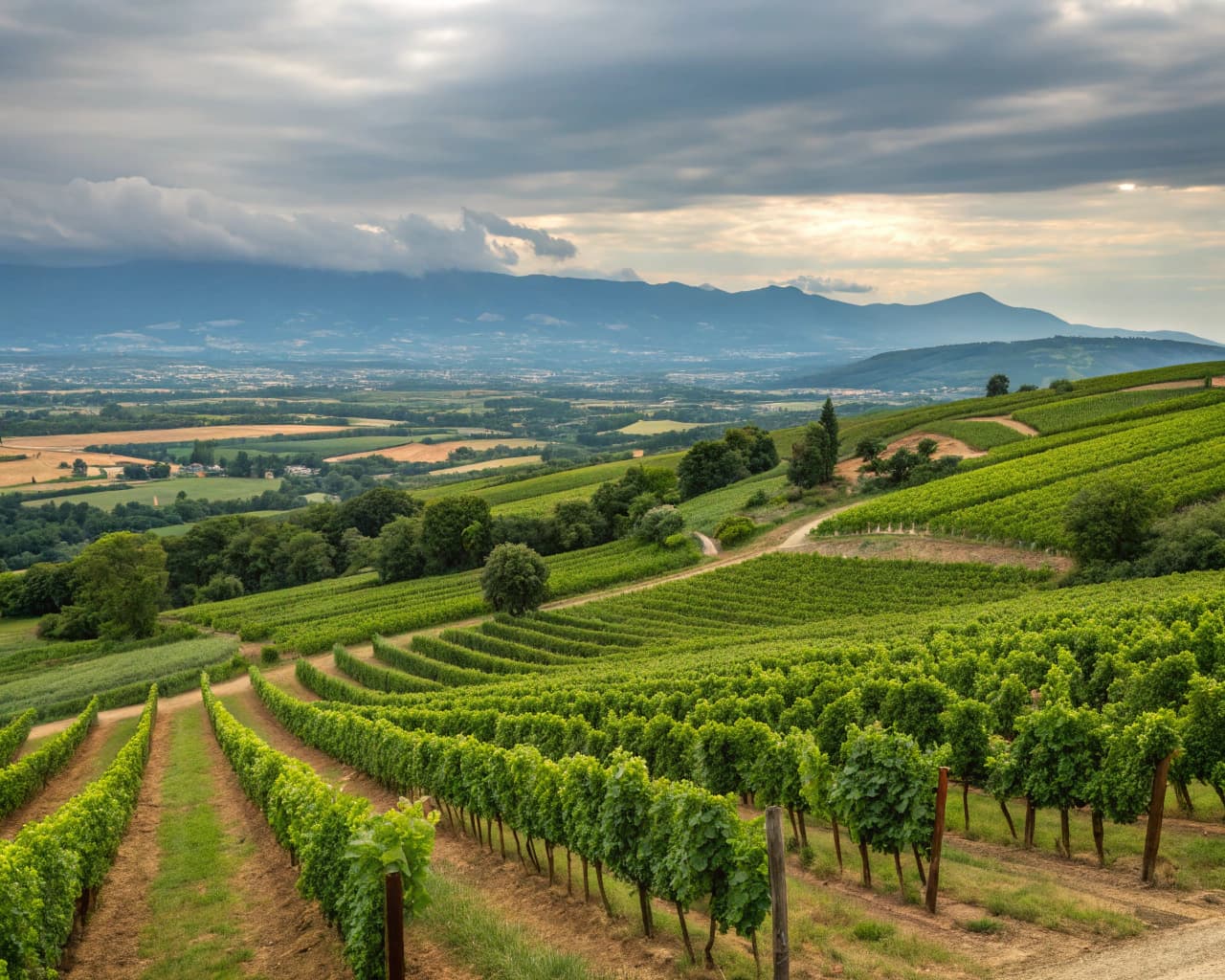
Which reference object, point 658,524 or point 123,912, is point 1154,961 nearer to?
point 123,912

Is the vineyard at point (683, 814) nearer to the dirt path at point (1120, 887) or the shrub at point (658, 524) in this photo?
the dirt path at point (1120, 887)

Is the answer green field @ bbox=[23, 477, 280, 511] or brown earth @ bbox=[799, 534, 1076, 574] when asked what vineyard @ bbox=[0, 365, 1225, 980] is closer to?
brown earth @ bbox=[799, 534, 1076, 574]

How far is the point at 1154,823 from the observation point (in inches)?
588

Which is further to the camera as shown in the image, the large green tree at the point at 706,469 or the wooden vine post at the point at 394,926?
the large green tree at the point at 706,469

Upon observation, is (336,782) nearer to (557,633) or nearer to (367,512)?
(557,633)

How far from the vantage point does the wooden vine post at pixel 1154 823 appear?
1471 centimetres

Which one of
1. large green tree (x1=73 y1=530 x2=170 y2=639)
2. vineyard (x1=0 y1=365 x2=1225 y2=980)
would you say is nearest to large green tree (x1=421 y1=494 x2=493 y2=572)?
large green tree (x1=73 y1=530 x2=170 y2=639)

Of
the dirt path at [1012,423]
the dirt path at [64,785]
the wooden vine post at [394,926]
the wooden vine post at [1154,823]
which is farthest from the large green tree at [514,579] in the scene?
the dirt path at [1012,423]

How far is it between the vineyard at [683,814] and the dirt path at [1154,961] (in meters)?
0.09

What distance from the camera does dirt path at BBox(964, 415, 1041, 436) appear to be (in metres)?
99.8

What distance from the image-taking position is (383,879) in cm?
1325

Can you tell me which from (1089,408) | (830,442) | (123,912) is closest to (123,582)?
(123,912)

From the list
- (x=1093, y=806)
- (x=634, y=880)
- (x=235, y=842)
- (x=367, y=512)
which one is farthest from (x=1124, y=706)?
(x=367, y=512)

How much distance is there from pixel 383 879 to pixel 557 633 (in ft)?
150
